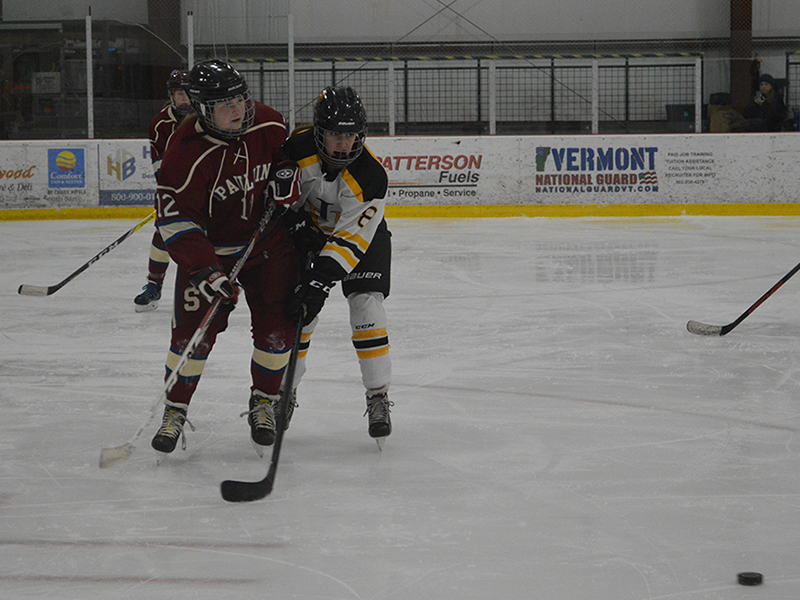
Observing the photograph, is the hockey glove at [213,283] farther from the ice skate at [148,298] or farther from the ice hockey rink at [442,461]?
the ice skate at [148,298]

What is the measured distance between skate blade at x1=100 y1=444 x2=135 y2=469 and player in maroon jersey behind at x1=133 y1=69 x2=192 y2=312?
2066 mm

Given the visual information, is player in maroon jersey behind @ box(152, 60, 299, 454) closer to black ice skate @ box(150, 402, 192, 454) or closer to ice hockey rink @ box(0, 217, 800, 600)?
black ice skate @ box(150, 402, 192, 454)

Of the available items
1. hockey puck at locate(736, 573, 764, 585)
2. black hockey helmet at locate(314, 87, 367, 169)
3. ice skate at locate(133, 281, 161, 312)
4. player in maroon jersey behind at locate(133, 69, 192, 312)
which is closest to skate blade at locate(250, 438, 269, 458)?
black hockey helmet at locate(314, 87, 367, 169)

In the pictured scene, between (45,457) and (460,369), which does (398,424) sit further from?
(45,457)

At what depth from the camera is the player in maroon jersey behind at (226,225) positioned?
232cm

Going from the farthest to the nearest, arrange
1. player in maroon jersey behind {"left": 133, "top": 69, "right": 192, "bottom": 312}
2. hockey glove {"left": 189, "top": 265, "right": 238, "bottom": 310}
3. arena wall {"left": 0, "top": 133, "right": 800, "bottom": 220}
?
arena wall {"left": 0, "top": 133, "right": 800, "bottom": 220} → player in maroon jersey behind {"left": 133, "top": 69, "right": 192, "bottom": 312} → hockey glove {"left": 189, "top": 265, "right": 238, "bottom": 310}

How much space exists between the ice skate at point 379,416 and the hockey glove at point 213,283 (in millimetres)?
522

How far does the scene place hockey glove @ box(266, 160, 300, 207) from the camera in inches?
94.0

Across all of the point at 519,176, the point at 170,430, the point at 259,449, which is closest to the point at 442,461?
the point at 259,449

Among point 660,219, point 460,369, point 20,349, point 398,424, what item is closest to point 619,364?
point 460,369

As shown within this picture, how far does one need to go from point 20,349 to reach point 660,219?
6178mm

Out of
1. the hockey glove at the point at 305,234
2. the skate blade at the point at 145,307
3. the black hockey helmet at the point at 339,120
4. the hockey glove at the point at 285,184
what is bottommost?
the skate blade at the point at 145,307

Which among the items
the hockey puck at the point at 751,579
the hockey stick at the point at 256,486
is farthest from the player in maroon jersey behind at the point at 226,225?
the hockey puck at the point at 751,579

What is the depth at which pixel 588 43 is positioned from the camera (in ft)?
38.0
